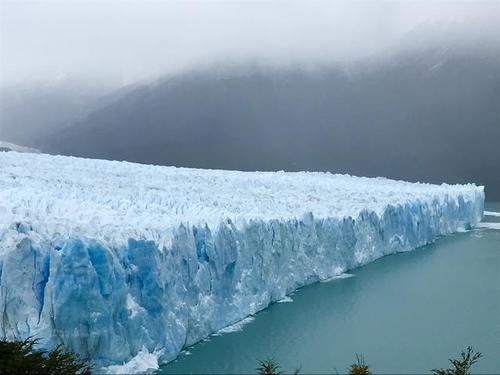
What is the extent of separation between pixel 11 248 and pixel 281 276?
532 centimetres

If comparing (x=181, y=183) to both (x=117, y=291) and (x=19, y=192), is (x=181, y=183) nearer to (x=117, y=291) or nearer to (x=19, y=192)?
(x=19, y=192)

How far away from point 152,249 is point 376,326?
399cm

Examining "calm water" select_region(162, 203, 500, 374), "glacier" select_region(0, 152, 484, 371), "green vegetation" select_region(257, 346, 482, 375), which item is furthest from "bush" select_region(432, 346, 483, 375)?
"glacier" select_region(0, 152, 484, 371)

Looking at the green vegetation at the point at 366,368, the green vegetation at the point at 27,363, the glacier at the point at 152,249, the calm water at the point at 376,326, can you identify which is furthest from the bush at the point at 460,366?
the glacier at the point at 152,249

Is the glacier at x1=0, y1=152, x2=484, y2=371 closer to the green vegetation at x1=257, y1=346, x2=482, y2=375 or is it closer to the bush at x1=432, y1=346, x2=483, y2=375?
the green vegetation at x1=257, y1=346, x2=482, y2=375

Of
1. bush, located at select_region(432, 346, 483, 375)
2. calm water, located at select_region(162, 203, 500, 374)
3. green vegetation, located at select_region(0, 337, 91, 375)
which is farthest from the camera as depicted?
calm water, located at select_region(162, 203, 500, 374)

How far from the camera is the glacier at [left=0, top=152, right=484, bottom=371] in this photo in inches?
246

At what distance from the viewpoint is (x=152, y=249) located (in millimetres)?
7219

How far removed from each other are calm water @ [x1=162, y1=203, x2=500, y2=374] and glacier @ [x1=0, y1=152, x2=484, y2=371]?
15.8 inches

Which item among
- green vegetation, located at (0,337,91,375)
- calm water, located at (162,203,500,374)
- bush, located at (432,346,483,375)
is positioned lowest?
calm water, located at (162,203,500,374)

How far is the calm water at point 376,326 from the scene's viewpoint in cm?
743

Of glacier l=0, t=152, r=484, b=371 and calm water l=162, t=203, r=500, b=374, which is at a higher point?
glacier l=0, t=152, r=484, b=371

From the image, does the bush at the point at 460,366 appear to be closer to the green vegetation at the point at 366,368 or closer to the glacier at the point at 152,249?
the green vegetation at the point at 366,368

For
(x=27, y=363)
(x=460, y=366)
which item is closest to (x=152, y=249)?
(x=27, y=363)
